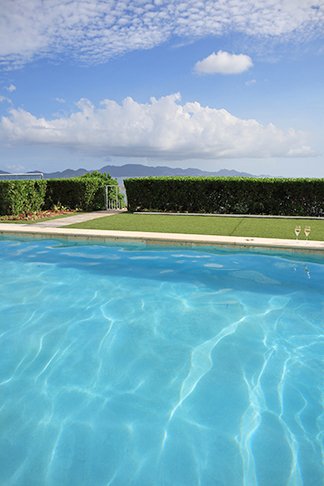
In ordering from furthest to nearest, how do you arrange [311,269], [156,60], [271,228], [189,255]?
[156,60], [271,228], [189,255], [311,269]

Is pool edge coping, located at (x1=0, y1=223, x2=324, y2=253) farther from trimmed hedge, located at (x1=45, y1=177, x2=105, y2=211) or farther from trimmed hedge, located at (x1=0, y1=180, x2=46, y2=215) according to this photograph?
trimmed hedge, located at (x1=45, y1=177, x2=105, y2=211)

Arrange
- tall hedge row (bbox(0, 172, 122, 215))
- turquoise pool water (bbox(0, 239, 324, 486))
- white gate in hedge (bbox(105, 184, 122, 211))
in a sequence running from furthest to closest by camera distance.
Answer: white gate in hedge (bbox(105, 184, 122, 211))
tall hedge row (bbox(0, 172, 122, 215))
turquoise pool water (bbox(0, 239, 324, 486))

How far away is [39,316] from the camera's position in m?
7.82

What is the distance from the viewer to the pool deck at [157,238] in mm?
10953

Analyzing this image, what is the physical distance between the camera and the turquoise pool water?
3.99 m

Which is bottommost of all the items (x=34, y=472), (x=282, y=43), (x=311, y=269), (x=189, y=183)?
(x=34, y=472)

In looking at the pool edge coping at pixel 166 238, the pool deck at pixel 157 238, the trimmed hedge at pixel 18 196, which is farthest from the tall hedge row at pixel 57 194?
the pool edge coping at pixel 166 238

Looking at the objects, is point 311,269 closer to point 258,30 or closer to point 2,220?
point 258,30

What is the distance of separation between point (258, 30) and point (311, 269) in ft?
26.7

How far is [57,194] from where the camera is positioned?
21094 millimetres

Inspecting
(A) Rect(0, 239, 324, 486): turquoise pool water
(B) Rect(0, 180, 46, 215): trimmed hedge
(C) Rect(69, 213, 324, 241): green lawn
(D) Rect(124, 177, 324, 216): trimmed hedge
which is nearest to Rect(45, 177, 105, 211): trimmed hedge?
(B) Rect(0, 180, 46, 215): trimmed hedge

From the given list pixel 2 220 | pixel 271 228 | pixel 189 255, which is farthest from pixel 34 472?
pixel 2 220

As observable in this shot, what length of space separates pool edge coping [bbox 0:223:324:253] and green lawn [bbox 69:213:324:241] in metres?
0.94

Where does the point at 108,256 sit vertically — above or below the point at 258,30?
below
